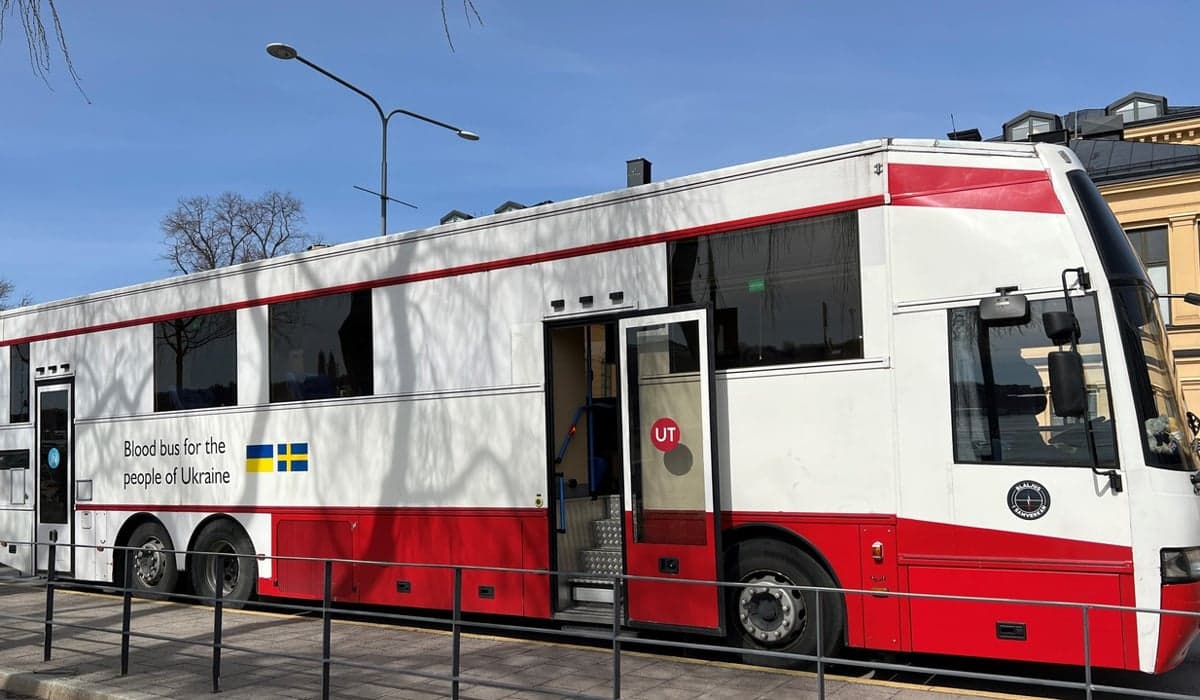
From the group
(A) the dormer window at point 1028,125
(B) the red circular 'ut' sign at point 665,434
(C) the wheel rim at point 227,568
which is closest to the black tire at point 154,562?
(C) the wheel rim at point 227,568

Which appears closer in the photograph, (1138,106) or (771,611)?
(771,611)

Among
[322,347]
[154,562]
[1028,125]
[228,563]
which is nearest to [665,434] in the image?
[322,347]

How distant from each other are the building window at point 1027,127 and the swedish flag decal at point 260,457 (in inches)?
1378

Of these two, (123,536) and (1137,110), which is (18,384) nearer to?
(123,536)

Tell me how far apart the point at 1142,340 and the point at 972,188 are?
142 centimetres

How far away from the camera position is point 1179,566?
6.06m

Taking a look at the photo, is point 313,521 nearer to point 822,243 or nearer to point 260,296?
point 260,296

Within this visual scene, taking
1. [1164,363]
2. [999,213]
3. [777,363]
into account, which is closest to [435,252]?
[777,363]

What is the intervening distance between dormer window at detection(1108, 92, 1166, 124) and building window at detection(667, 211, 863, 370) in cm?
3897

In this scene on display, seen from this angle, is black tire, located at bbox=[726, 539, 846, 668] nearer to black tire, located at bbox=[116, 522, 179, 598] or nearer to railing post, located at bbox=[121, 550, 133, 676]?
railing post, located at bbox=[121, 550, 133, 676]

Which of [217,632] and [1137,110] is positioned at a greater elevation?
[1137,110]

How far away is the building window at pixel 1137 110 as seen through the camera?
4094 cm

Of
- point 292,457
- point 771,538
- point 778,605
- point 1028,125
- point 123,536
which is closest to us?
point 778,605

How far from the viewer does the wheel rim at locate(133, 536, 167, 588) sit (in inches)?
456
